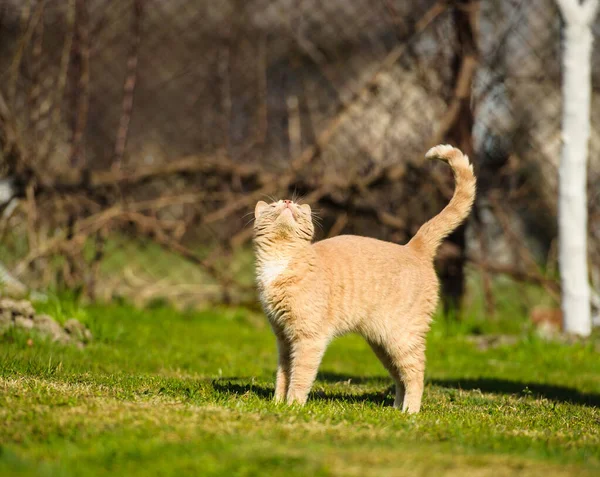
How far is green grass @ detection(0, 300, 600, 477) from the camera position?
2475mm

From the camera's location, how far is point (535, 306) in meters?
8.09

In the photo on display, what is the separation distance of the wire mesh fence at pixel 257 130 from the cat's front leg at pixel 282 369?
11.4 ft

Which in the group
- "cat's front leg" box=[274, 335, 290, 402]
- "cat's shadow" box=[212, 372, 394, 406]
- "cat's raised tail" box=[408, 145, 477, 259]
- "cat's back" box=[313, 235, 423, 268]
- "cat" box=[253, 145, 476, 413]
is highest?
"cat's raised tail" box=[408, 145, 477, 259]

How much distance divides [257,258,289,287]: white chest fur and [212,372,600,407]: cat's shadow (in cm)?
56

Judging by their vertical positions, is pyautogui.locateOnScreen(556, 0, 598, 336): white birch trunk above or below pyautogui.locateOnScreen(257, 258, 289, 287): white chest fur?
above

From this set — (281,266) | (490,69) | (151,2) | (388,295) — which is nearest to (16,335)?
(281,266)

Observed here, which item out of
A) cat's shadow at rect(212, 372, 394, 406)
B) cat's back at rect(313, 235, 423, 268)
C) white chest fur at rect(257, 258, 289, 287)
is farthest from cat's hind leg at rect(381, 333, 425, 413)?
white chest fur at rect(257, 258, 289, 287)

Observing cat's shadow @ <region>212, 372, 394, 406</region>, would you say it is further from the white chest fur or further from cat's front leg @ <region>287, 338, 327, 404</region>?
the white chest fur

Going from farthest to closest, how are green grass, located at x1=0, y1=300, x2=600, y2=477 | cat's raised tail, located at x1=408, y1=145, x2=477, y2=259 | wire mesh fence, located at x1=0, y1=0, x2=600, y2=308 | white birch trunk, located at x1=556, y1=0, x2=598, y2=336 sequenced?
wire mesh fence, located at x1=0, y1=0, x2=600, y2=308 → white birch trunk, located at x1=556, y1=0, x2=598, y2=336 → cat's raised tail, located at x1=408, y1=145, x2=477, y2=259 → green grass, located at x1=0, y1=300, x2=600, y2=477

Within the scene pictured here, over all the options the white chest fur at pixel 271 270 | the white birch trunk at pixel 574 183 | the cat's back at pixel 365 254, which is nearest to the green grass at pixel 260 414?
the white birch trunk at pixel 574 183

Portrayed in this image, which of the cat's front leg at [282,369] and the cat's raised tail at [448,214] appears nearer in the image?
the cat's front leg at [282,369]

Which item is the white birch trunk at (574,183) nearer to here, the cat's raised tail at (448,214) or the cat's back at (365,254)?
the cat's raised tail at (448,214)

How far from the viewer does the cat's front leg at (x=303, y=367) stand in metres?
3.80

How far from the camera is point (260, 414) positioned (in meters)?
3.21
